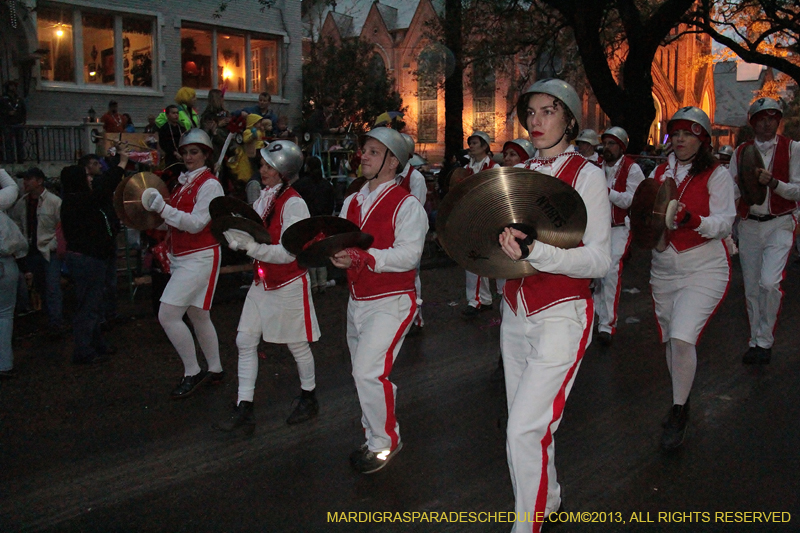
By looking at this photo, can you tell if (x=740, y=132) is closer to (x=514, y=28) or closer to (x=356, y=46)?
(x=514, y=28)

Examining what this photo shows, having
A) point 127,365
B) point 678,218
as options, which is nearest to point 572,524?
point 678,218

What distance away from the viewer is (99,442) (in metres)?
5.00

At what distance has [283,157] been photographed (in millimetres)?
5098

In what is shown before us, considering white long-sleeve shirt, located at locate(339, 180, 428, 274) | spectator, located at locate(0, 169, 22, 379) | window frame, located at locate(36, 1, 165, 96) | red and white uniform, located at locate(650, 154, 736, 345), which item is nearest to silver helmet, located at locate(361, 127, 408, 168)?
white long-sleeve shirt, located at locate(339, 180, 428, 274)

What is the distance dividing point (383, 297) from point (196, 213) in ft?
7.24

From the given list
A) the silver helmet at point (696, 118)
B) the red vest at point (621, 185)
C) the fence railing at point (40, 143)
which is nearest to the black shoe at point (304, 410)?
the silver helmet at point (696, 118)

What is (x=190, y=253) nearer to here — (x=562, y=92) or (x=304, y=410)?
(x=304, y=410)

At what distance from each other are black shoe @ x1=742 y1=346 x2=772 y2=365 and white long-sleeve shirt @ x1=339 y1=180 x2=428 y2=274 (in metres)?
4.32

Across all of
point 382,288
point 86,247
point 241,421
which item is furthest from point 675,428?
point 86,247

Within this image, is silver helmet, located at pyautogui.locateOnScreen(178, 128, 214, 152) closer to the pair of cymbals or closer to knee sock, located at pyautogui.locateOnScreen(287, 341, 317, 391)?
the pair of cymbals

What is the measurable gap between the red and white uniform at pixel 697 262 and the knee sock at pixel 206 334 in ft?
12.5

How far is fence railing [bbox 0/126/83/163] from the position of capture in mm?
13953

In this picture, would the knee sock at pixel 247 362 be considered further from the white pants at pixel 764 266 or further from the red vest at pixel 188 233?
the white pants at pixel 764 266

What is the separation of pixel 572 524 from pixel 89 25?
17.5m
